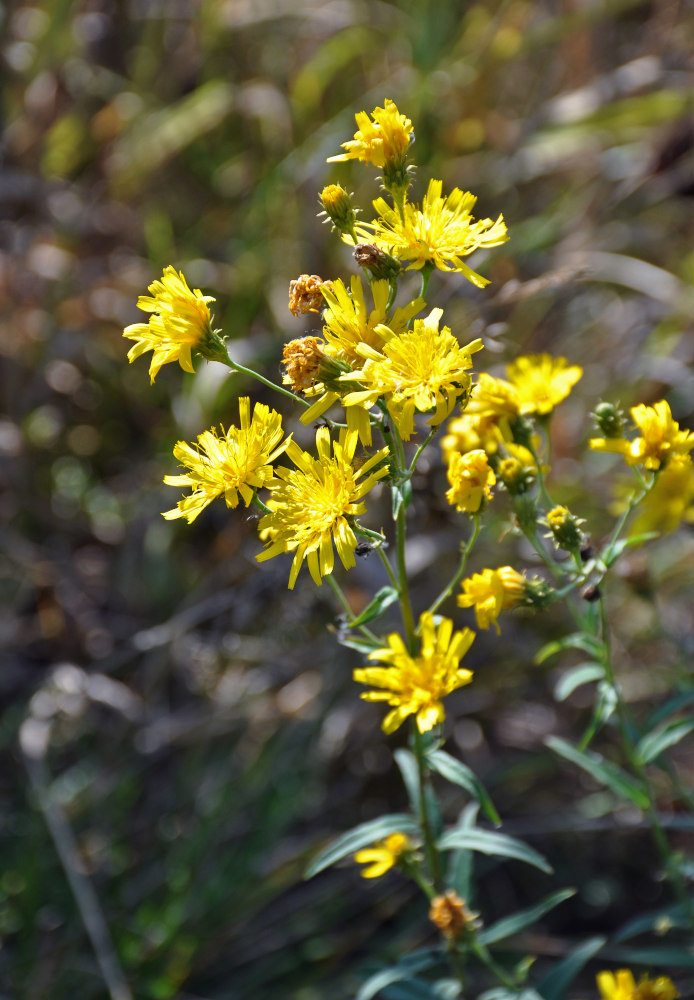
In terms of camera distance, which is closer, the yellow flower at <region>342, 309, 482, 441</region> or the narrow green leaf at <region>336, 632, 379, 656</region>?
the yellow flower at <region>342, 309, 482, 441</region>

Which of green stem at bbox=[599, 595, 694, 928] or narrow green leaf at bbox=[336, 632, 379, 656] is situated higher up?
narrow green leaf at bbox=[336, 632, 379, 656]

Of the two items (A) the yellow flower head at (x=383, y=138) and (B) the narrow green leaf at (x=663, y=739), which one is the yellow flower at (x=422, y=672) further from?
(A) the yellow flower head at (x=383, y=138)

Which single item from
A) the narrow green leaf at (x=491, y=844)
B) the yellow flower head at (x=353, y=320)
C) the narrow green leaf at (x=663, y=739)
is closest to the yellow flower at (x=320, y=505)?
the yellow flower head at (x=353, y=320)

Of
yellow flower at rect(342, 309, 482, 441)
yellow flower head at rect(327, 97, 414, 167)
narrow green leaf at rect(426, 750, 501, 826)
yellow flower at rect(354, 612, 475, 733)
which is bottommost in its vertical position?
narrow green leaf at rect(426, 750, 501, 826)

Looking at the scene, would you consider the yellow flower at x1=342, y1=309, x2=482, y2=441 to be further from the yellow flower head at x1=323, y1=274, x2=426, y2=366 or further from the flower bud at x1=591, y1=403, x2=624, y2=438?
the flower bud at x1=591, y1=403, x2=624, y2=438

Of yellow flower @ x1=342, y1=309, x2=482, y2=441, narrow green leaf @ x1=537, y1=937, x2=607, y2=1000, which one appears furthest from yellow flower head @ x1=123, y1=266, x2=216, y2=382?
narrow green leaf @ x1=537, y1=937, x2=607, y2=1000

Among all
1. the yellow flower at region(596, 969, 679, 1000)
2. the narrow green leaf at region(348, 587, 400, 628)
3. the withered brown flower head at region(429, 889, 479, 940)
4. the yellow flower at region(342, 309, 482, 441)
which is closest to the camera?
the yellow flower at region(342, 309, 482, 441)

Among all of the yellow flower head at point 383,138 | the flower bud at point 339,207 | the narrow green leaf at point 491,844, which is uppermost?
the yellow flower head at point 383,138
